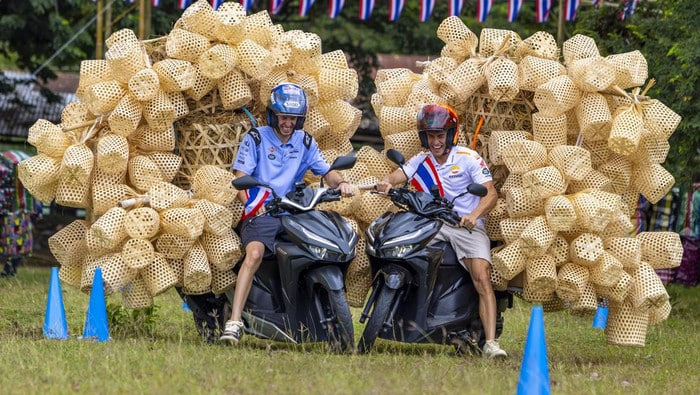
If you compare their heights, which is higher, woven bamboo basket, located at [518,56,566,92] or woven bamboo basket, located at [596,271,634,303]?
woven bamboo basket, located at [518,56,566,92]

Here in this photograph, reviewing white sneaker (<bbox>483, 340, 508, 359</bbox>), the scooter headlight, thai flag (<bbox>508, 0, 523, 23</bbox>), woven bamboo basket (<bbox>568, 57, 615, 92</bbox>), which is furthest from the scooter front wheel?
thai flag (<bbox>508, 0, 523, 23</bbox>)

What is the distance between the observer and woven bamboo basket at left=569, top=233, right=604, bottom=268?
9.44 meters

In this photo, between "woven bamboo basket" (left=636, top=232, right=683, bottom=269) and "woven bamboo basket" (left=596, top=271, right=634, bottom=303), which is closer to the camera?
"woven bamboo basket" (left=596, top=271, right=634, bottom=303)

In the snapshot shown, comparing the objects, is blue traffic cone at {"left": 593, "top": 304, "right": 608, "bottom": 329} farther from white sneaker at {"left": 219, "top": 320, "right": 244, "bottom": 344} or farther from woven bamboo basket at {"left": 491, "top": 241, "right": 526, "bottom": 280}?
white sneaker at {"left": 219, "top": 320, "right": 244, "bottom": 344}

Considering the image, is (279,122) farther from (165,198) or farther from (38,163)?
(38,163)

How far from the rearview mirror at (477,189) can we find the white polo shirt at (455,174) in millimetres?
495

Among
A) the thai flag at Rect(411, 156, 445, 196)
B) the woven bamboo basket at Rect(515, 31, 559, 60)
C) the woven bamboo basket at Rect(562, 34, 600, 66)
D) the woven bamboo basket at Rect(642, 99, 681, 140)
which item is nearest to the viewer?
the woven bamboo basket at Rect(642, 99, 681, 140)

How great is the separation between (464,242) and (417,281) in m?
0.53

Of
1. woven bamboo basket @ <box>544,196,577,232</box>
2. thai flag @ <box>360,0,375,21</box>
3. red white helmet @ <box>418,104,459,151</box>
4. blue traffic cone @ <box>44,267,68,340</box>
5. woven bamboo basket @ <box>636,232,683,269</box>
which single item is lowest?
blue traffic cone @ <box>44,267,68,340</box>

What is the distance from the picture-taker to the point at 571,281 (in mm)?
9508

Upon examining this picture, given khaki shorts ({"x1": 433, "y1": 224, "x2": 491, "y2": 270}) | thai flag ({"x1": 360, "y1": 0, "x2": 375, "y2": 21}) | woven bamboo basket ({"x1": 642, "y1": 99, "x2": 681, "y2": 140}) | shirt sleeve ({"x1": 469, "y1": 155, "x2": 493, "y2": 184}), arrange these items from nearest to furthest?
khaki shorts ({"x1": 433, "y1": 224, "x2": 491, "y2": 270})
shirt sleeve ({"x1": 469, "y1": 155, "x2": 493, "y2": 184})
woven bamboo basket ({"x1": 642, "y1": 99, "x2": 681, "y2": 140})
thai flag ({"x1": 360, "y1": 0, "x2": 375, "y2": 21})

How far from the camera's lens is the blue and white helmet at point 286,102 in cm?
968

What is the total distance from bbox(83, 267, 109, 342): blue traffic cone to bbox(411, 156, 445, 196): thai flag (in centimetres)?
255

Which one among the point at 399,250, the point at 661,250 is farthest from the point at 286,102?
the point at 661,250
